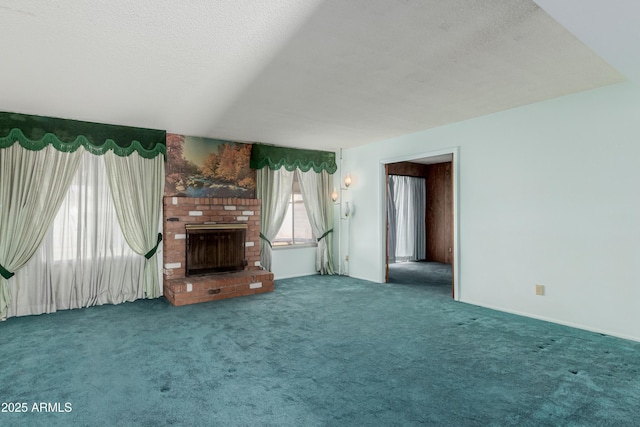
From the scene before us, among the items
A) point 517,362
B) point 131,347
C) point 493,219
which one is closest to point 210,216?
point 131,347

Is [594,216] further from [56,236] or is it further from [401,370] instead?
[56,236]

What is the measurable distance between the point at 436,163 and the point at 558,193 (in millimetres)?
5202

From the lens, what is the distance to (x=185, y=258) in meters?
5.19

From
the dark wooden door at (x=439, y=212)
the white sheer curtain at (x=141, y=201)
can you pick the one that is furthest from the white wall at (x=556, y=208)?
the white sheer curtain at (x=141, y=201)

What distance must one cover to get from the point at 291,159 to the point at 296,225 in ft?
4.15

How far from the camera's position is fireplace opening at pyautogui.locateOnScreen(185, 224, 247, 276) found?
5.24m

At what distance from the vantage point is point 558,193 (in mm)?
3840

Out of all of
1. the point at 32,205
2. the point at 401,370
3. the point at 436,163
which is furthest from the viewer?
→ the point at 436,163

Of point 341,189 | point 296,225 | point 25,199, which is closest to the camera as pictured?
point 25,199

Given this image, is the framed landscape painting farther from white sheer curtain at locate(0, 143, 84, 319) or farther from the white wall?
the white wall

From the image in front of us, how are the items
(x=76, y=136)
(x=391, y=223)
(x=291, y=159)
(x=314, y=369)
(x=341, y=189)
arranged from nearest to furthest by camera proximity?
(x=314, y=369) → (x=76, y=136) → (x=291, y=159) → (x=341, y=189) → (x=391, y=223)

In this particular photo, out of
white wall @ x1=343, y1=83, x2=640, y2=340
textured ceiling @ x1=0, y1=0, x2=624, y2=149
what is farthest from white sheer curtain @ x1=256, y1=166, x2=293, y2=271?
white wall @ x1=343, y1=83, x2=640, y2=340

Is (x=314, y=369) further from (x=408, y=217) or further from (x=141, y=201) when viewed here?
(x=408, y=217)

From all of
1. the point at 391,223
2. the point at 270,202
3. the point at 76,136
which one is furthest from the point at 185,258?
the point at 391,223
